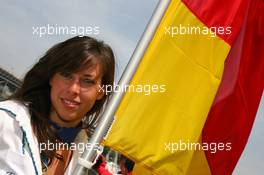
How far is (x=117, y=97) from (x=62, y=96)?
12.6 inches

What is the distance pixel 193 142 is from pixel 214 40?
0.74 m

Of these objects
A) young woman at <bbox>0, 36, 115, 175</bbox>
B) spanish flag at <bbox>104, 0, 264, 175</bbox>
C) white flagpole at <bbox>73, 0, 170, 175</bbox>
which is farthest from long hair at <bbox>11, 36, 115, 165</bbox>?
spanish flag at <bbox>104, 0, 264, 175</bbox>

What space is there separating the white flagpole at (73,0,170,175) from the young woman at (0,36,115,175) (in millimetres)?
82

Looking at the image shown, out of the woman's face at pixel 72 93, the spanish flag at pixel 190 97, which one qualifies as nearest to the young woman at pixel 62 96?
the woman's face at pixel 72 93

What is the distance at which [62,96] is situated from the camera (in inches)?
111

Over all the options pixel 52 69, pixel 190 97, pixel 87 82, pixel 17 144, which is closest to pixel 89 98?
pixel 87 82

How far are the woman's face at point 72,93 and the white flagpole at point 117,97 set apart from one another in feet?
0.41

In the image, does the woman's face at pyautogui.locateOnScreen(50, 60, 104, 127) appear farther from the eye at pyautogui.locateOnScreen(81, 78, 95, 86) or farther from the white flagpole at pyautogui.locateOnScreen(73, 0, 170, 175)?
the white flagpole at pyautogui.locateOnScreen(73, 0, 170, 175)

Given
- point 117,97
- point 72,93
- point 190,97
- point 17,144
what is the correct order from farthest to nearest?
point 190,97, point 117,97, point 72,93, point 17,144

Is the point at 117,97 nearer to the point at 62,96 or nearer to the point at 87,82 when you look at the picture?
the point at 87,82

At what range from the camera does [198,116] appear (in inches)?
133

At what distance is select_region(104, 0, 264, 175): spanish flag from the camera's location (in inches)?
125

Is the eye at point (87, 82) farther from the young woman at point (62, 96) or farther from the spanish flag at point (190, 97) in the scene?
the spanish flag at point (190, 97)

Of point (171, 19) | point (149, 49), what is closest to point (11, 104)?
point (149, 49)
